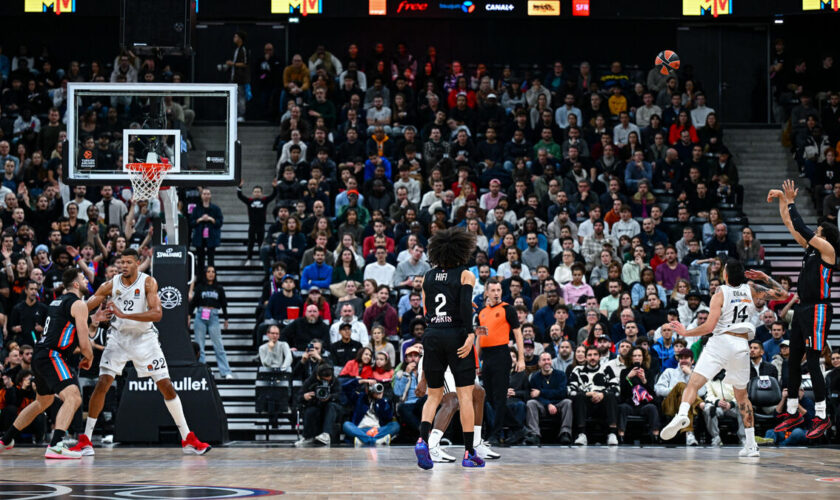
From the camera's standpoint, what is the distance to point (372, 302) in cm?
1683

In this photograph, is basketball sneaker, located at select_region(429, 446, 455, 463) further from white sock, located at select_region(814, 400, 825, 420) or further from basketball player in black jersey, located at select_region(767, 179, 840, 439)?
white sock, located at select_region(814, 400, 825, 420)

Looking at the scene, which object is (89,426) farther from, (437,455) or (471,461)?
(471,461)

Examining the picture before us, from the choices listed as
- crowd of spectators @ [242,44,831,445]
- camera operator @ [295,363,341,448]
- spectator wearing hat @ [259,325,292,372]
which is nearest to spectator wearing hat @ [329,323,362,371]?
crowd of spectators @ [242,44,831,445]

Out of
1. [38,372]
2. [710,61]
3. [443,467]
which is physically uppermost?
[710,61]

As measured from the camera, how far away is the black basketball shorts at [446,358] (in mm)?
9812

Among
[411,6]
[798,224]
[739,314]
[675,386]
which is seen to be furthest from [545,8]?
[739,314]

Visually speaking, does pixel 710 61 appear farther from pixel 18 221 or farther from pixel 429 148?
pixel 18 221

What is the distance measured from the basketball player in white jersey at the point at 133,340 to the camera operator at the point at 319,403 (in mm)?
2610

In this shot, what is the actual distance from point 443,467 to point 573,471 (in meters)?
1.20

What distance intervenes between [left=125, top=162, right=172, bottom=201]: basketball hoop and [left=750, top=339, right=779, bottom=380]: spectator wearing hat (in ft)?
27.1

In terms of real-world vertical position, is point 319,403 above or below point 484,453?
above

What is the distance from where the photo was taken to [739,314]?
36.5 ft

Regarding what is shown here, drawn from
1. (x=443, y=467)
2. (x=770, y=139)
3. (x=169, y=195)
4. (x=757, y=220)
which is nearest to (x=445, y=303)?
(x=443, y=467)

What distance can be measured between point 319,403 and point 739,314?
5741 millimetres
